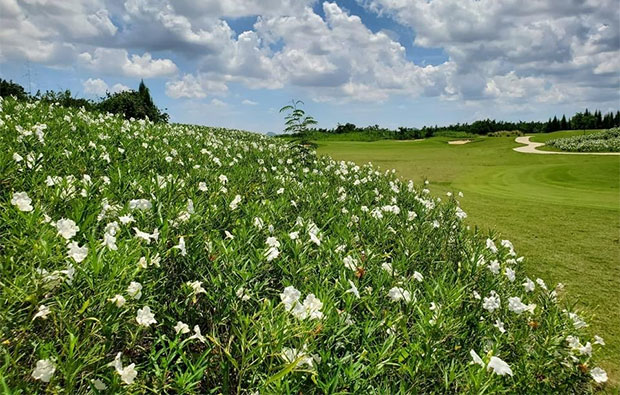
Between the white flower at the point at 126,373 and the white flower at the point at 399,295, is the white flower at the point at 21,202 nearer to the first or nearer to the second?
the white flower at the point at 126,373

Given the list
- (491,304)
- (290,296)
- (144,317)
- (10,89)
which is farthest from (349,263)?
(10,89)

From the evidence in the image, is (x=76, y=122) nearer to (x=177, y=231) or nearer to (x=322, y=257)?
(x=177, y=231)

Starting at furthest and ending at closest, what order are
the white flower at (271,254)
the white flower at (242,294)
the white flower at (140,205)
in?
1. the white flower at (140,205)
2. the white flower at (271,254)
3. the white flower at (242,294)

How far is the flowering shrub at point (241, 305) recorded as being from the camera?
5.39 ft

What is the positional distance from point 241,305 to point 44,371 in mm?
885

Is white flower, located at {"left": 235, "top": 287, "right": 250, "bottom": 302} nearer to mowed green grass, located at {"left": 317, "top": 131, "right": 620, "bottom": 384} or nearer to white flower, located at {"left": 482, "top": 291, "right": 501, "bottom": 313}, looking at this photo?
white flower, located at {"left": 482, "top": 291, "right": 501, "bottom": 313}

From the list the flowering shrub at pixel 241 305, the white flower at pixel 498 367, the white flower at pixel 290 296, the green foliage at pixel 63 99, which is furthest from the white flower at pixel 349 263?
the green foliage at pixel 63 99

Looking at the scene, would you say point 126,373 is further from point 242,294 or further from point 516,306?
point 516,306

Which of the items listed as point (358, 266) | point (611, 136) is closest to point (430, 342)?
point (358, 266)

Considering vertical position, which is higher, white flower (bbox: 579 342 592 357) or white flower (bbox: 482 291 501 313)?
white flower (bbox: 482 291 501 313)

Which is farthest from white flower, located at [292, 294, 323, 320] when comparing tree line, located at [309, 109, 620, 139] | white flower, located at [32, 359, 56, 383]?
tree line, located at [309, 109, 620, 139]

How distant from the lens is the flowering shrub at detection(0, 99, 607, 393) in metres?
1.64

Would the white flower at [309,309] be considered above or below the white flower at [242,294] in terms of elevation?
above

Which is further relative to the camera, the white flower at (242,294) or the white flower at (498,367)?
the white flower at (242,294)
